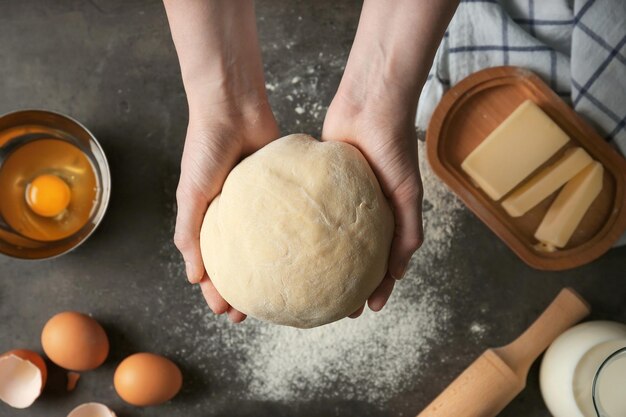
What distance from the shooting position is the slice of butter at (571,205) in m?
1.36

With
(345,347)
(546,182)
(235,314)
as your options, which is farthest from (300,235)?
(546,182)

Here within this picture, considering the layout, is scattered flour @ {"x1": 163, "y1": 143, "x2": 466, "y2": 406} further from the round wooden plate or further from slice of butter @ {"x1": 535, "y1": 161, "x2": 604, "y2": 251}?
slice of butter @ {"x1": 535, "y1": 161, "x2": 604, "y2": 251}

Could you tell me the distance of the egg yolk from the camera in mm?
1413

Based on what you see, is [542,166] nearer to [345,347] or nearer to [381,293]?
[381,293]

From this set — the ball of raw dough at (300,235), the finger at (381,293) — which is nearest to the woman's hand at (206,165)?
the ball of raw dough at (300,235)

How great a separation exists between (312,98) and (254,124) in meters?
0.38

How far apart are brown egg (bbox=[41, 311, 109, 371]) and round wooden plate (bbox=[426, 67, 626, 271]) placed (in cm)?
98

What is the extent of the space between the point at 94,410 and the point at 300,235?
88 centimetres

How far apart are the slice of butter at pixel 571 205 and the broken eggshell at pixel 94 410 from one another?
1.22 meters

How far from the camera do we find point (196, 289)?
147cm

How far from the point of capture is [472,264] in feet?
4.84

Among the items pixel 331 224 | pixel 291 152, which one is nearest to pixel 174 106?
pixel 291 152

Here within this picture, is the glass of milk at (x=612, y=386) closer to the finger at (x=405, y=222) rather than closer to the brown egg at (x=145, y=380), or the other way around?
the finger at (x=405, y=222)

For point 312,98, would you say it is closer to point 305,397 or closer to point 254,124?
point 254,124
